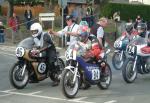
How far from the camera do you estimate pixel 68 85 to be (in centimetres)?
1206

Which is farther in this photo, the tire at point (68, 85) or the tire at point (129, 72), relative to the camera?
the tire at point (129, 72)

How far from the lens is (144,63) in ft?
50.7

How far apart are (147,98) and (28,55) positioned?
10.2 ft

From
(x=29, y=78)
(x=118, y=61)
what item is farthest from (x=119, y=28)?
(x=29, y=78)

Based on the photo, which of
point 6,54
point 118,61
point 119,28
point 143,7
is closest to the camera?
point 118,61

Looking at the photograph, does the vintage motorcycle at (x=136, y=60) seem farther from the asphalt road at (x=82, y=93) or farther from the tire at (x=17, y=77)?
the tire at (x=17, y=77)

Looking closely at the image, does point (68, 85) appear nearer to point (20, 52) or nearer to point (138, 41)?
point (20, 52)

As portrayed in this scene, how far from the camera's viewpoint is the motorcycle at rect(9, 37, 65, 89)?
13297 millimetres

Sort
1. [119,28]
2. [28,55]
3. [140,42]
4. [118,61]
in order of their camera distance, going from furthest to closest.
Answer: [119,28], [118,61], [140,42], [28,55]

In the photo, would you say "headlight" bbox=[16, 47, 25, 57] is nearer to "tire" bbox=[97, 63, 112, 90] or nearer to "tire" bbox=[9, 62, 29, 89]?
"tire" bbox=[9, 62, 29, 89]

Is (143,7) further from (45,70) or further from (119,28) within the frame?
(45,70)

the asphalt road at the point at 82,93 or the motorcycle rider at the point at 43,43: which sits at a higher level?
the motorcycle rider at the point at 43,43

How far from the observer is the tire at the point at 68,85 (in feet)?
38.9

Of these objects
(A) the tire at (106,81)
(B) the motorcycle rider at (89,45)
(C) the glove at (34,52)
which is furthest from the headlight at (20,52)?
(A) the tire at (106,81)
